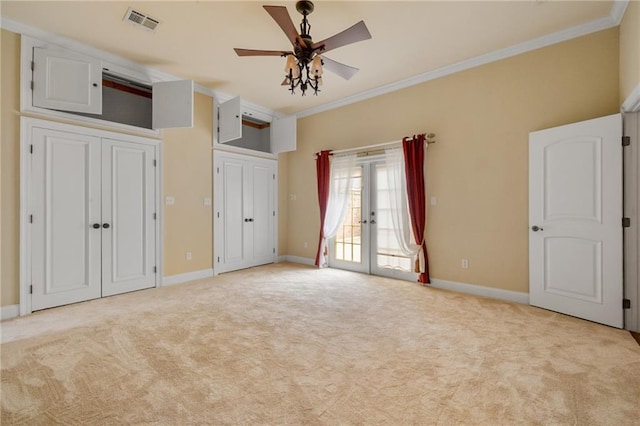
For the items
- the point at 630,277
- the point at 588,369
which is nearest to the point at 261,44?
the point at 588,369

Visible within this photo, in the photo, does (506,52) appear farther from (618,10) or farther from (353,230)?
(353,230)

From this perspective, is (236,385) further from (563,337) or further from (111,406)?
(563,337)

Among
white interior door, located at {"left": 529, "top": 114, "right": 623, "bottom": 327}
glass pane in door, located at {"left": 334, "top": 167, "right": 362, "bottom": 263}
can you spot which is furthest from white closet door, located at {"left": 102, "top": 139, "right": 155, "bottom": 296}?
white interior door, located at {"left": 529, "top": 114, "right": 623, "bottom": 327}

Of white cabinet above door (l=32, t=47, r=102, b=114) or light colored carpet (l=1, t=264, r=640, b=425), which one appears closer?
light colored carpet (l=1, t=264, r=640, b=425)

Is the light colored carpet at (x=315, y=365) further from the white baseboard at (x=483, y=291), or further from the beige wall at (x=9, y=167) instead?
the beige wall at (x=9, y=167)

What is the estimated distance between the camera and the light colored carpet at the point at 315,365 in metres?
1.71

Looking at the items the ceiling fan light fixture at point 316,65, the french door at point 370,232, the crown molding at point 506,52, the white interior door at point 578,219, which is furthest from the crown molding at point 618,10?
the french door at point 370,232

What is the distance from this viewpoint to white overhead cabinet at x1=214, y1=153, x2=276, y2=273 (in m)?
5.24

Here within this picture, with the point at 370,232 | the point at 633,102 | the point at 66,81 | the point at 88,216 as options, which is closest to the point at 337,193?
the point at 370,232

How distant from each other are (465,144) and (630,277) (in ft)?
7.31

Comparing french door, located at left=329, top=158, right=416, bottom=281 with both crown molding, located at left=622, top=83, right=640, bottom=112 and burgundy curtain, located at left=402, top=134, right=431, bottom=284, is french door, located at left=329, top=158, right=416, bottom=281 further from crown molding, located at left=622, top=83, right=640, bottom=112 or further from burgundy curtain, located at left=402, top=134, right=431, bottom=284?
crown molding, located at left=622, top=83, right=640, bottom=112

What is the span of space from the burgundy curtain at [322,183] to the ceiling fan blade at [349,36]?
282 centimetres

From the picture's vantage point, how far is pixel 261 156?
5.93m

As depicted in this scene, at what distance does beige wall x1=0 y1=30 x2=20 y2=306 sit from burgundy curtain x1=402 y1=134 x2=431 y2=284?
4.81 meters
